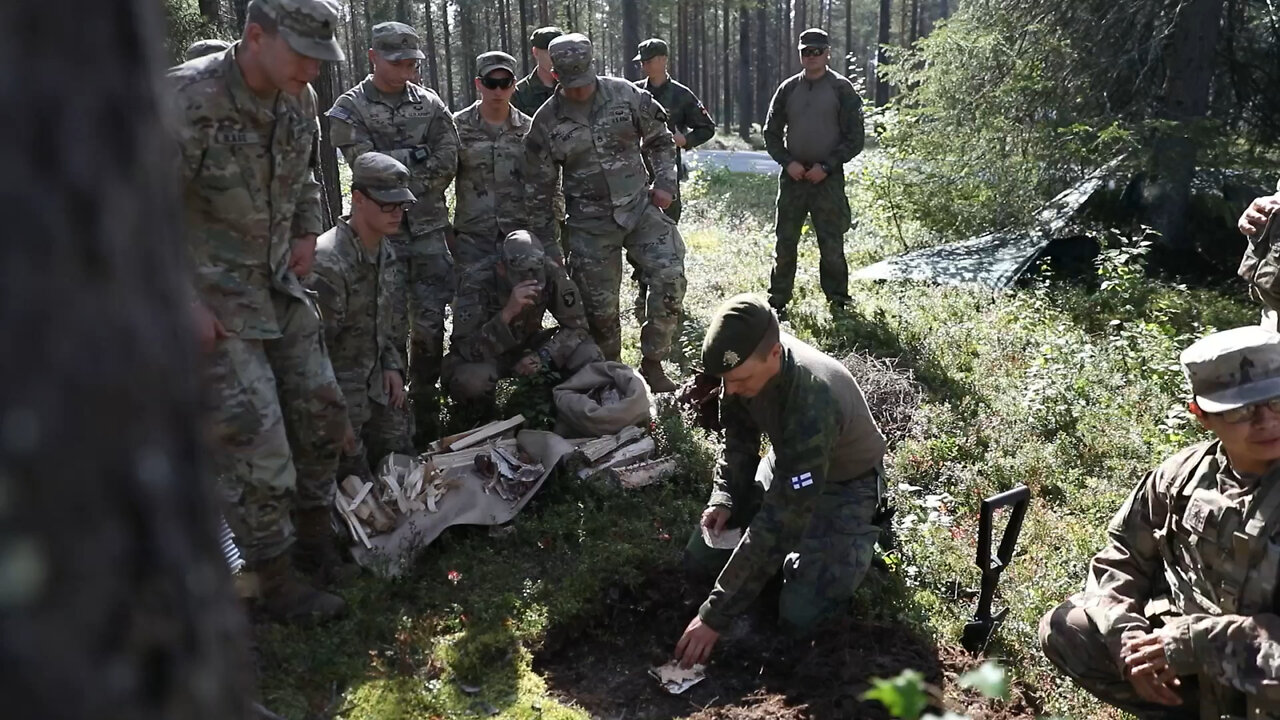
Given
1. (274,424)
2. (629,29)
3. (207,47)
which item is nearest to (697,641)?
(274,424)

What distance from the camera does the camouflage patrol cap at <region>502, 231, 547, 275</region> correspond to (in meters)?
6.10

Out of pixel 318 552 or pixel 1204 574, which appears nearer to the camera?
pixel 1204 574

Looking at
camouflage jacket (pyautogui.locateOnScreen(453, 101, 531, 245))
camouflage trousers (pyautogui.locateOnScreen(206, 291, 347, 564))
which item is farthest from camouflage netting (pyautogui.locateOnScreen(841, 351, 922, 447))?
camouflage trousers (pyautogui.locateOnScreen(206, 291, 347, 564))

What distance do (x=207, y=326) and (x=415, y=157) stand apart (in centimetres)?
272

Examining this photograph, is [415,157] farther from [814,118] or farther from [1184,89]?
[1184,89]

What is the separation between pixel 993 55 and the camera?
978 centimetres

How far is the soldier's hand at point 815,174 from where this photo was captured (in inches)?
326

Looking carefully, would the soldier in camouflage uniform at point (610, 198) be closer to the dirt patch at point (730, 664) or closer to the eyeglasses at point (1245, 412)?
the dirt patch at point (730, 664)

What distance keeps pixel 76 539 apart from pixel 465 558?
4.26m

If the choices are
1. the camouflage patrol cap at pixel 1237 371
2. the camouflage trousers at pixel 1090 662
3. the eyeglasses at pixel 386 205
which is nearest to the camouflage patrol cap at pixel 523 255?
the eyeglasses at pixel 386 205

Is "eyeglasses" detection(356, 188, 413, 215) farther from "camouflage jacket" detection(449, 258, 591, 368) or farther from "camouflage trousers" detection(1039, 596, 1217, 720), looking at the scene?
"camouflage trousers" detection(1039, 596, 1217, 720)

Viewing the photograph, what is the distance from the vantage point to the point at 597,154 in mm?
6641

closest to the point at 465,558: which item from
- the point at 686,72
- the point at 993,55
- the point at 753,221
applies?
the point at 993,55

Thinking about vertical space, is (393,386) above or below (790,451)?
below
